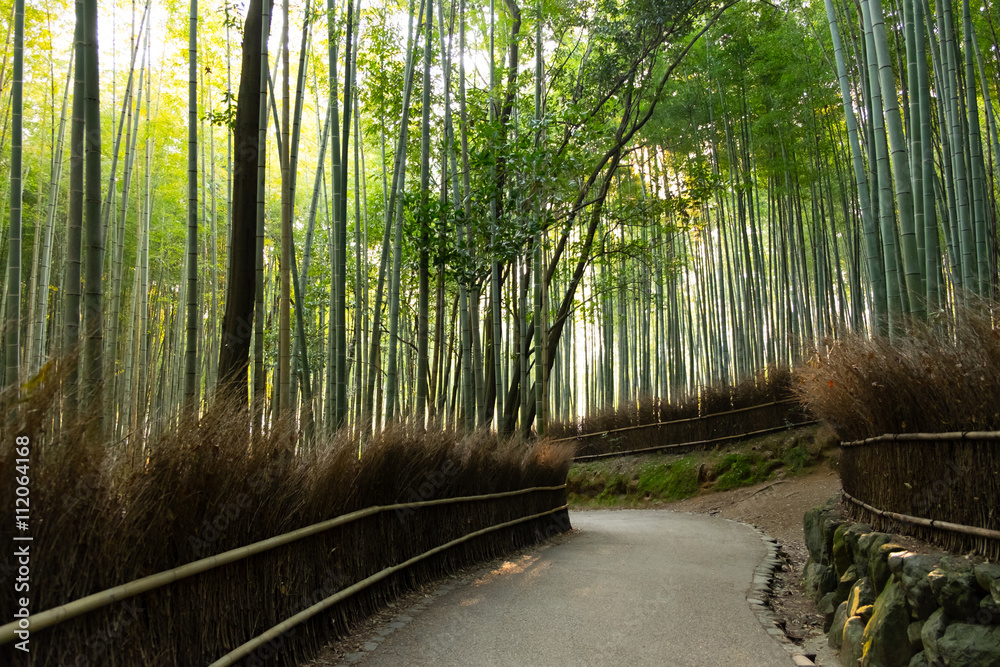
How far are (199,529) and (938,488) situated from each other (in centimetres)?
253

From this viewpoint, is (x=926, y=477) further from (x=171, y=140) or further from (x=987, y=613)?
(x=171, y=140)

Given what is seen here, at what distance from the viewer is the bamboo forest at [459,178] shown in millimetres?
3572

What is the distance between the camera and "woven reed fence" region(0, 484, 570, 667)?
5.39ft

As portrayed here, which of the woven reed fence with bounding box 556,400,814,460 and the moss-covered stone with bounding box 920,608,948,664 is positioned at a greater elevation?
the woven reed fence with bounding box 556,400,814,460

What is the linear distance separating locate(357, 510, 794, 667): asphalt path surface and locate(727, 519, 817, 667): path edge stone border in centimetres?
4

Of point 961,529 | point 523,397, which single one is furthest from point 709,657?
point 523,397

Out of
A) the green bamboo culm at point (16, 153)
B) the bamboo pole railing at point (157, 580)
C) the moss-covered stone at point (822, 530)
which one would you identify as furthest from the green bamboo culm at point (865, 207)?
the green bamboo culm at point (16, 153)

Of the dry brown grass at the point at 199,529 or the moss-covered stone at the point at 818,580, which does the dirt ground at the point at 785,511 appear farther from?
the dry brown grass at the point at 199,529

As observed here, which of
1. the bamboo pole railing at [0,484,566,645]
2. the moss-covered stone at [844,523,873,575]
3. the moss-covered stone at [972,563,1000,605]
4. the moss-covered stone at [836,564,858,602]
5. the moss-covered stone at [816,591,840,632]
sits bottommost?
the moss-covered stone at [816,591,840,632]

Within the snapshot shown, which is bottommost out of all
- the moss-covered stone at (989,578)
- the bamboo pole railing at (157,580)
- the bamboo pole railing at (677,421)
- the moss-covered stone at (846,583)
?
the moss-covered stone at (846,583)

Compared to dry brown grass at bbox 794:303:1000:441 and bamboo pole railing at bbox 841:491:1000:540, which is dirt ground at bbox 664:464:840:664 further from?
dry brown grass at bbox 794:303:1000:441

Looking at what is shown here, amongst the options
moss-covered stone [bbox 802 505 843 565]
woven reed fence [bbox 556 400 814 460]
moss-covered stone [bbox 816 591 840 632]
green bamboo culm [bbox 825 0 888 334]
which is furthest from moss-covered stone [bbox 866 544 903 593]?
woven reed fence [bbox 556 400 814 460]

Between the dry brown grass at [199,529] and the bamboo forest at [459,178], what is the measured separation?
113 millimetres

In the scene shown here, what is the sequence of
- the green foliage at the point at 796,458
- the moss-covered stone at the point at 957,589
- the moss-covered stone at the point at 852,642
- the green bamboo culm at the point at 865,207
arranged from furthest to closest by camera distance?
the green foliage at the point at 796,458
the green bamboo culm at the point at 865,207
the moss-covered stone at the point at 852,642
the moss-covered stone at the point at 957,589
